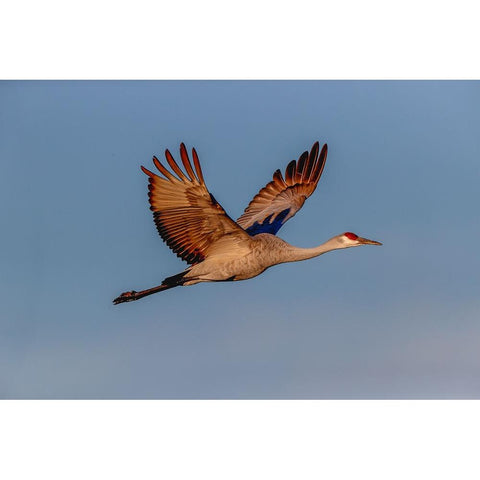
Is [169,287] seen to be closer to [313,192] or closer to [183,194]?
[183,194]

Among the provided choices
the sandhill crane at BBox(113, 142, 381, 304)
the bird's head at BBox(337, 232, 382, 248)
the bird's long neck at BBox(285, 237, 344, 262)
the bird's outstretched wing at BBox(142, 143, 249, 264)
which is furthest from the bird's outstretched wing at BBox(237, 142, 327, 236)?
the bird's outstretched wing at BBox(142, 143, 249, 264)

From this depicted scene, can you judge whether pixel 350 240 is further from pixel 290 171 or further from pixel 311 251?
pixel 290 171

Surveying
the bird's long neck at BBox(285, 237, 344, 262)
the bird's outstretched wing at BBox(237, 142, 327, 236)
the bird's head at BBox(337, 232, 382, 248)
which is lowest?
the bird's long neck at BBox(285, 237, 344, 262)

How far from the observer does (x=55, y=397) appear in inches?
401

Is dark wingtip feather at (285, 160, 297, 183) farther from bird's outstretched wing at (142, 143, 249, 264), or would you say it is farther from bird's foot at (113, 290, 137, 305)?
bird's foot at (113, 290, 137, 305)

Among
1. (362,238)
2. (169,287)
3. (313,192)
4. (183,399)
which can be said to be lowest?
(183,399)

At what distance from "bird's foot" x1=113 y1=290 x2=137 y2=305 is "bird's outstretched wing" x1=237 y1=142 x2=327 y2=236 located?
144cm

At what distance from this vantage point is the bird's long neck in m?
8.98

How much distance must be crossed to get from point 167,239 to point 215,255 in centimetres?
54

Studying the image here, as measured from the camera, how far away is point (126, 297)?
9.30 m

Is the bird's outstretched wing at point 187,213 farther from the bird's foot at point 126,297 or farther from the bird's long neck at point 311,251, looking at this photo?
the bird's foot at point 126,297

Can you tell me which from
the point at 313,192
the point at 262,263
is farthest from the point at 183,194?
the point at 313,192

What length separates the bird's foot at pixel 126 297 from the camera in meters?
9.27

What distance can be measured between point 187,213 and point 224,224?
1.24 feet
